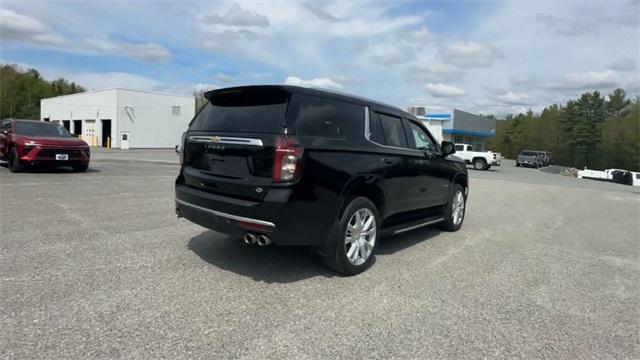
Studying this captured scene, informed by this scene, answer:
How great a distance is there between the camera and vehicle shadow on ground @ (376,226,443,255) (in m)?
5.73

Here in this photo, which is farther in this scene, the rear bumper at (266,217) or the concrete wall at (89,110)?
the concrete wall at (89,110)

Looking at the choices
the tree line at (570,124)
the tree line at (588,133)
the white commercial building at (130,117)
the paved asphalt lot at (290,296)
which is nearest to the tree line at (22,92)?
the tree line at (570,124)

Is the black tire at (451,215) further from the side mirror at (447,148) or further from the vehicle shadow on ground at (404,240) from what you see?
the side mirror at (447,148)

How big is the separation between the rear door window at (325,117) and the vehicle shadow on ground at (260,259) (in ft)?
4.47

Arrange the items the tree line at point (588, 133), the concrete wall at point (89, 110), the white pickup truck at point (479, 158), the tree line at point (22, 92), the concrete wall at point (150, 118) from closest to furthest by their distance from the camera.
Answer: the white pickup truck at point (479, 158)
the concrete wall at point (150, 118)
the concrete wall at point (89, 110)
the tree line at point (588, 133)
the tree line at point (22, 92)

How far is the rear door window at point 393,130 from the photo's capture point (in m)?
5.23

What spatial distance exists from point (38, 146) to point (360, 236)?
1048 centimetres

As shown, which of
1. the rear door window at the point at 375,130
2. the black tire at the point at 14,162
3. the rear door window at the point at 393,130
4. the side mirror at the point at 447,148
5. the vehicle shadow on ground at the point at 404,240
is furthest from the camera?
the black tire at the point at 14,162

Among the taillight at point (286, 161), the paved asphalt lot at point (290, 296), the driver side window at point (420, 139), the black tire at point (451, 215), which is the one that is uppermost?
the driver side window at point (420, 139)

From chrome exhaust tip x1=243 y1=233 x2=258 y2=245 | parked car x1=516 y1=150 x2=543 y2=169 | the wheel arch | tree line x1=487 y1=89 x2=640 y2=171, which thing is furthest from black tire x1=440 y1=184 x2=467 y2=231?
tree line x1=487 y1=89 x2=640 y2=171

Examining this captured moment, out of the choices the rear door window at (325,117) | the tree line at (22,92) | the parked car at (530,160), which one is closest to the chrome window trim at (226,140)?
the rear door window at (325,117)

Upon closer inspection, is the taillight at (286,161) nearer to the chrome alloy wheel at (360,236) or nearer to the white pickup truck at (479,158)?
the chrome alloy wheel at (360,236)

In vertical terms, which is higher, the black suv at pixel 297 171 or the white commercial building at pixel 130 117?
the white commercial building at pixel 130 117

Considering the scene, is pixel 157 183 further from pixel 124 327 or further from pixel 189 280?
pixel 124 327
